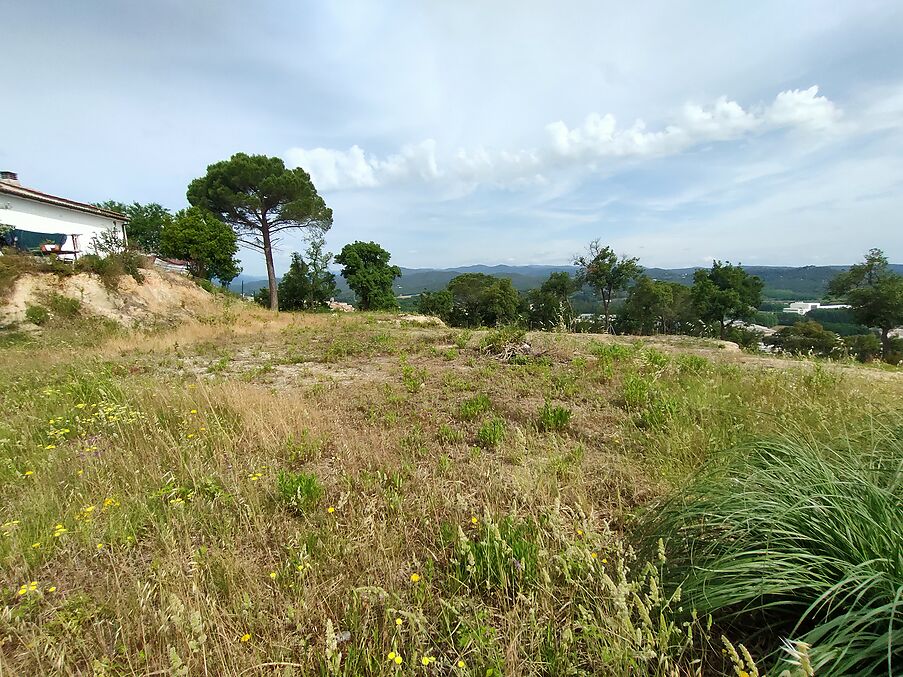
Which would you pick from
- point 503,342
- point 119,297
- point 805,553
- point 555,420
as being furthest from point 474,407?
point 119,297

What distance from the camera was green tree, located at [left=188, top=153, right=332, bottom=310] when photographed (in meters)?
20.4

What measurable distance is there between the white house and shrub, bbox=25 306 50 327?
4.39 m

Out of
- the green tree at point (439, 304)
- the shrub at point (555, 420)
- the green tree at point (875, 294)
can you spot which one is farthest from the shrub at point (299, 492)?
the green tree at point (439, 304)

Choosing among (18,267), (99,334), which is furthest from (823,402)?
(18,267)

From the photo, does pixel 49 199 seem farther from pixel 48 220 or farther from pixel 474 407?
pixel 474 407

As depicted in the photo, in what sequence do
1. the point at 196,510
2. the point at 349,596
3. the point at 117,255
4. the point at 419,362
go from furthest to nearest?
1. the point at 117,255
2. the point at 419,362
3. the point at 196,510
4. the point at 349,596

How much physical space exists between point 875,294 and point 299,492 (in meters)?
37.6

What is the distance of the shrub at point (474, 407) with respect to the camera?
13.9 ft

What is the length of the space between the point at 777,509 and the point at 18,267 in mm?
20322

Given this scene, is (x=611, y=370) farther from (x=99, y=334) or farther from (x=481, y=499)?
(x=99, y=334)

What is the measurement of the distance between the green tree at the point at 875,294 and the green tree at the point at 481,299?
2597cm

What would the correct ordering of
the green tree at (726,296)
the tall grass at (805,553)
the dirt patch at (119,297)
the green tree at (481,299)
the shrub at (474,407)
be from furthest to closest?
the green tree at (481,299), the green tree at (726,296), the dirt patch at (119,297), the shrub at (474,407), the tall grass at (805,553)

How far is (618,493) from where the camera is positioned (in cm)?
250

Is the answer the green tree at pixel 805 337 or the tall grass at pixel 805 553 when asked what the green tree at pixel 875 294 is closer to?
the green tree at pixel 805 337
